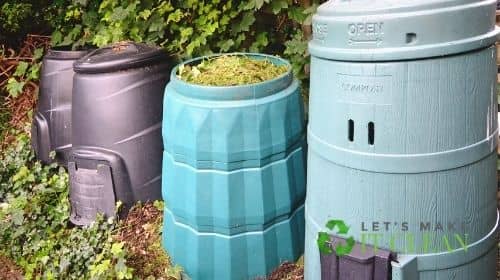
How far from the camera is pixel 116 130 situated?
2562 millimetres

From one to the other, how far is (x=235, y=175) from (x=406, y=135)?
29.1 inches

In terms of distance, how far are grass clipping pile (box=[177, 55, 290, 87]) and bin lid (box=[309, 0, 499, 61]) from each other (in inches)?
26.4

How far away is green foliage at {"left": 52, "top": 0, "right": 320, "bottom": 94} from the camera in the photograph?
2803mm

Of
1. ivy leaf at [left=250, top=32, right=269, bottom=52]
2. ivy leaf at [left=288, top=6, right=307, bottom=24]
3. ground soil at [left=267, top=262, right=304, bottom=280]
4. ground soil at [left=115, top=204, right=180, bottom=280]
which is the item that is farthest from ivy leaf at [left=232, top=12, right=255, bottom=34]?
ground soil at [left=267, top=262, right=304, bottom=280]

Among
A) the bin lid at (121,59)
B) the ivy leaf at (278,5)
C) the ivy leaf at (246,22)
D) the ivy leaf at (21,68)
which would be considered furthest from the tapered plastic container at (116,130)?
the ivy leaf at (21,68)

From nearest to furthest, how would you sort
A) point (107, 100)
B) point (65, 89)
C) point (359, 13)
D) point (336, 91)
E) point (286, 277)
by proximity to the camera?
point (359, 13) < point (336, 91) < point (286, 277) < point (107, 100) < point (65, 89)

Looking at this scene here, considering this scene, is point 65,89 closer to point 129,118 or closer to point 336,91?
point 129,118

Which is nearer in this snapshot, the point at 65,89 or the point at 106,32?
the point at 65,89

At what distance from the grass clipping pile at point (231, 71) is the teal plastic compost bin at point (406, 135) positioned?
49 cm

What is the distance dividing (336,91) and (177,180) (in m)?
0.84

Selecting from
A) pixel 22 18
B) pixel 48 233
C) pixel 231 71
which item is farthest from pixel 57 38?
pixel 231 71

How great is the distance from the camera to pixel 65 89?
3027mm

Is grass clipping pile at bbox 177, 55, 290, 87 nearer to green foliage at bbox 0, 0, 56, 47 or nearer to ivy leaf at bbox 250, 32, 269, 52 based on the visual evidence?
ivy leaf at bbox 250, 32, 269, 52

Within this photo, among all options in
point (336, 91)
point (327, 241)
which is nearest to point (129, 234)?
point (327, 241)
